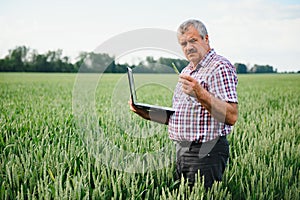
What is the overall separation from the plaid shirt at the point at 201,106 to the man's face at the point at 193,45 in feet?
0.14

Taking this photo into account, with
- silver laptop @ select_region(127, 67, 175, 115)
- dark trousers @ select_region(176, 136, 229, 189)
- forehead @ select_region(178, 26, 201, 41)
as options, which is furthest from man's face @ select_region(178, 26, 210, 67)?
dark trousers @ select_region(176, 136, 229, 189)

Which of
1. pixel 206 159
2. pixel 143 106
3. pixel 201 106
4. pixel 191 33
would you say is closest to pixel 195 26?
pixel 191 33

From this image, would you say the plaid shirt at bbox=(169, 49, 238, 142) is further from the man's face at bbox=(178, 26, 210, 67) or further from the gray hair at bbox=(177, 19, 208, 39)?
the gray hair at bbox=(177, 19, 208, 39)

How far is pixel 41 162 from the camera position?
2791 mm

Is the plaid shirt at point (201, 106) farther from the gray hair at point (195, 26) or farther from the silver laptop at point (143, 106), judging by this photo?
the gray hair at point (195, 26)

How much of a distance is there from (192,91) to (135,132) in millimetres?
2106

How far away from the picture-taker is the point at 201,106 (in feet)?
8.07

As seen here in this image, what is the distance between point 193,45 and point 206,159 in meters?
0.79

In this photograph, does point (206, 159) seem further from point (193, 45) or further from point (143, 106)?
point (193, 45)

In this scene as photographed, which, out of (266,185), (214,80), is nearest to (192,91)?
(214,80)

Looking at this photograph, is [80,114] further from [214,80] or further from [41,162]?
[214,80]

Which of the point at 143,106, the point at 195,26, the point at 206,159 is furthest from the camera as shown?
the point at 143,106

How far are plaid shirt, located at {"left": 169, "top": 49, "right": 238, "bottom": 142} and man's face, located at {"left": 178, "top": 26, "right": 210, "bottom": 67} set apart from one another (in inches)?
1.6

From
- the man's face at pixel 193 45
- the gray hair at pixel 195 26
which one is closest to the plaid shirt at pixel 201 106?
the man's face at pixel 193 45
